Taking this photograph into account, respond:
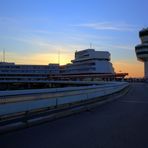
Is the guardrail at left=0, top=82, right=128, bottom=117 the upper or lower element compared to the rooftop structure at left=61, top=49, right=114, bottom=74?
lower

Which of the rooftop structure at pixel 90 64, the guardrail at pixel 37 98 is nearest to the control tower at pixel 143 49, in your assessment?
the rooftop structure at pixel 90 64

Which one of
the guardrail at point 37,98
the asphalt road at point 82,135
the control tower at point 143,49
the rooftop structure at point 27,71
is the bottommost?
the asphalt road at point 82,135

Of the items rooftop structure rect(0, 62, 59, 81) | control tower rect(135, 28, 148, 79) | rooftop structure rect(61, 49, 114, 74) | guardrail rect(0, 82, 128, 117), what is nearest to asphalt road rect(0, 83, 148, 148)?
guardrail rect(0, 82, 128, 117)

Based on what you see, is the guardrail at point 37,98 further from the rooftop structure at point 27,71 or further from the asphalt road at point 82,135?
the rooftop structure at point 27,71

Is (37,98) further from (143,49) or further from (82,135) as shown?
(143,49)

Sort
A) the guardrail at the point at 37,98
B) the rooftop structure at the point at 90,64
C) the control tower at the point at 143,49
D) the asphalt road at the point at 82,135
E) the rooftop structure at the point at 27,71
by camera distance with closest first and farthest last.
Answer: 1. the asphalt road at the point at 82,135
2. the guardrail at the point at 37,98
3. the control tower at the point at 143,49
4. the rooftop structure at the point at 90,64
5. the rooftop structure at the point at 27,71

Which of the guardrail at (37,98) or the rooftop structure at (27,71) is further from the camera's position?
the rooftop structure at (27,71)

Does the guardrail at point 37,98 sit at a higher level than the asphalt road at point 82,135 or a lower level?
higher

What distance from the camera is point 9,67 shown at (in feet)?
549

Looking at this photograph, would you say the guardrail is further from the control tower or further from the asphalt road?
the control tower

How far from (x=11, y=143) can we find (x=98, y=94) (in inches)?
684

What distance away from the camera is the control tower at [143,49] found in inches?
5531

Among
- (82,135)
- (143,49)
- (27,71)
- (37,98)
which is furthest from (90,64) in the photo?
(82,135)

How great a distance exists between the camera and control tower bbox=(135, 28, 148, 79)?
461ft
